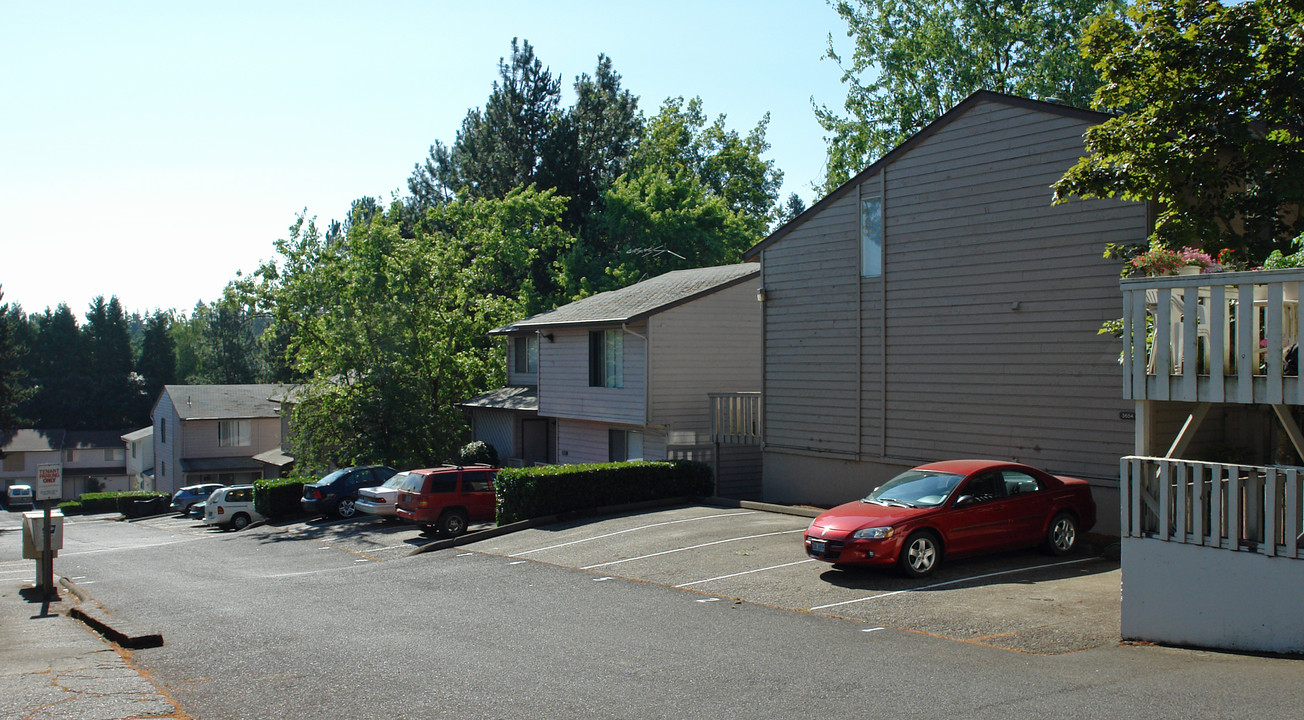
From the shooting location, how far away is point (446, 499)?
21.9 metres

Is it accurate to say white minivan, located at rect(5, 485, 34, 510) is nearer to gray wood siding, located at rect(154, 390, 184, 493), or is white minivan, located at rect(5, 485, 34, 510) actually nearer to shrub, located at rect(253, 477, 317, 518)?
gray wood siding, located at rect(154, 390, 184, 493)

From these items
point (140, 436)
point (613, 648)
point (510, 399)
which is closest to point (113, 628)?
point (613, 648)

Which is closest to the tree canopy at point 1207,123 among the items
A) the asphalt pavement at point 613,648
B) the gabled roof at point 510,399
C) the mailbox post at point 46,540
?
the asphalt pavement at point 613,648

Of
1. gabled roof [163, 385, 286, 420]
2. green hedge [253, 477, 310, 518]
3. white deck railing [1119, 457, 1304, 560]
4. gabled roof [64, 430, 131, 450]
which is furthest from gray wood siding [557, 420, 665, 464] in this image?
gabled roof [64, 430, 131, 450]

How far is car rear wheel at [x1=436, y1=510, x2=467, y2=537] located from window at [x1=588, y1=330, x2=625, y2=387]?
6276mm

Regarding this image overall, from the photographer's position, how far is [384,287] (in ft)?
104

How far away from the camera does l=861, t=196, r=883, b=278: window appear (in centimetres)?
1959

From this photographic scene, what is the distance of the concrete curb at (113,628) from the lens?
1059cm

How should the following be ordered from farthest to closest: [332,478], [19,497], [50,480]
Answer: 1. [19,497]
2. [50,480]
3. [332,478]

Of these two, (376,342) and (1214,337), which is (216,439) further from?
(1214,337)

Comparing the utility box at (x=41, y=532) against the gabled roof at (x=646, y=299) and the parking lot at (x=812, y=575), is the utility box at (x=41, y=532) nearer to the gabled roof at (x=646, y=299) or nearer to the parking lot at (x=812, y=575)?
the parking lot at (x=812, y=575)

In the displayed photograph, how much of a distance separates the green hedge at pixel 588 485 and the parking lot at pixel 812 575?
764mm

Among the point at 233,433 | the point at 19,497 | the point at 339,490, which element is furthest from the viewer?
the point at 19,497

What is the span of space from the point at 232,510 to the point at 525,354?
35.4 ft
